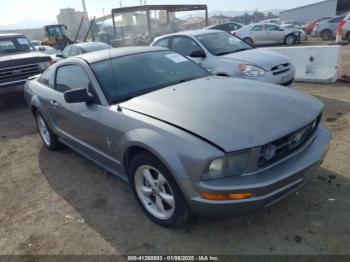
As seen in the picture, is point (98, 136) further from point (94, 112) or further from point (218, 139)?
point (218, 139)

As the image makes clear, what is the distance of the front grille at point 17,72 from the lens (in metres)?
7.76

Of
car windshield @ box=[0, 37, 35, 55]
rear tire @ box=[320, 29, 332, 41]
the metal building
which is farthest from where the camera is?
the metal building

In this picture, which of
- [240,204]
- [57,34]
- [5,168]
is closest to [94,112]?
[240,204]

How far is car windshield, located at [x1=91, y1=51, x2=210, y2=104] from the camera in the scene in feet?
11.2

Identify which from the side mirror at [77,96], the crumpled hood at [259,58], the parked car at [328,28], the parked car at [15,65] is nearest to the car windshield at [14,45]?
the parked car at [15,65]

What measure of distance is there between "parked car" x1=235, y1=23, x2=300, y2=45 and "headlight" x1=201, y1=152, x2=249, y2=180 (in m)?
17.9

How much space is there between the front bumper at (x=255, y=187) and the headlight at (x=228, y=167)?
0.04m

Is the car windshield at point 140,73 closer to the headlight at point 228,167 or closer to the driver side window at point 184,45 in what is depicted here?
the headlight at point 228,167

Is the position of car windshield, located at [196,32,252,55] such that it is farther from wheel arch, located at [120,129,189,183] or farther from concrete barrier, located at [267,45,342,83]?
wheel arch, located at [120,129,189,183]

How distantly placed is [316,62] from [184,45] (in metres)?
3.33

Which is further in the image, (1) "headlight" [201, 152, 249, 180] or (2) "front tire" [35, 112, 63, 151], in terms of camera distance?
(2) "front tire" [35, 112, 63, 151]

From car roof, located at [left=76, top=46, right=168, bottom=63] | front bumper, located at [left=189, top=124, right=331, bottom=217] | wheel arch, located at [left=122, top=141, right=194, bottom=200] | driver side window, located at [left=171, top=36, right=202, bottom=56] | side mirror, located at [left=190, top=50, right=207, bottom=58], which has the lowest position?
front bumper, located at [left=189, top=124, right=331, bottom=217]

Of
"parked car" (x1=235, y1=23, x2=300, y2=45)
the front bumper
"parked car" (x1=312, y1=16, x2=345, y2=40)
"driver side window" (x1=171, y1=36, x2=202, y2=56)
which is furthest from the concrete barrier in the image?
"parked car" (x1=312, y1=16, x2=345, y2=40)

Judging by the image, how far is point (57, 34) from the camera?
26094 millimetres
